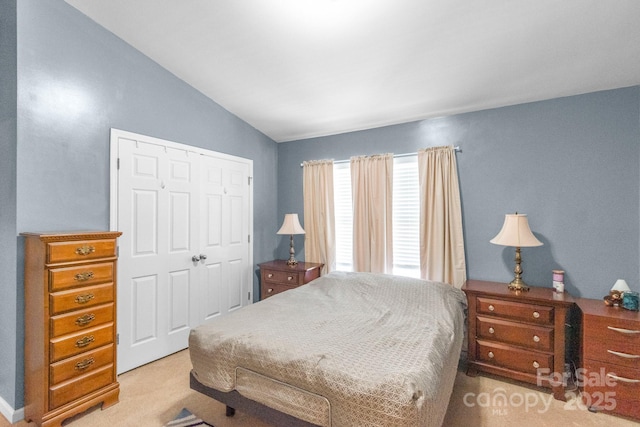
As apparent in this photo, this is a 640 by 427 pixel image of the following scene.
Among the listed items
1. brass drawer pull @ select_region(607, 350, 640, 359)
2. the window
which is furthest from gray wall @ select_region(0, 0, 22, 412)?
brass drawer pull @ select_region(607, 350, 640, 359)

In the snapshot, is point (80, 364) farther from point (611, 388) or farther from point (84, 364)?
point (611, 388)

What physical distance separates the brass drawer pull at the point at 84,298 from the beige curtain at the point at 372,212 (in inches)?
98.3

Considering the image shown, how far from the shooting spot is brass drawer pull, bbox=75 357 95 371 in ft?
6.39

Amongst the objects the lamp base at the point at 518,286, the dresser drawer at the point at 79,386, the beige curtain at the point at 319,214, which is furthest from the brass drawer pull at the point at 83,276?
the lamp base at the point at 518,286

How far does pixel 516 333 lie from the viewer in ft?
7.67

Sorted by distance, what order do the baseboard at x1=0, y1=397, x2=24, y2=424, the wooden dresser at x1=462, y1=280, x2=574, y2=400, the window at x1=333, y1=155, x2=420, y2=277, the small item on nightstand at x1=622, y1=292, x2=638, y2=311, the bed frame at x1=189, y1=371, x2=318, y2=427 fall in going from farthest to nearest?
the window at x1=333, y1=155, x2=420, y2=277 < the wooden dresser at x1=462, y1=280, x2=574, y2=400 < the small item on nightstand at x1=622, y1=292, x2=638, y2=311 < the baseboard at x1=0, y1=397, x2=24, y2=424 < the bed frame at x1=189, y1=371, x2=318, y2=427

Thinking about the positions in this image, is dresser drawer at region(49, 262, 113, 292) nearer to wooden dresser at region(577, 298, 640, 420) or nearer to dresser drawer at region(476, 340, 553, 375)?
dresser drawer at region(476, 340, 553, 375)

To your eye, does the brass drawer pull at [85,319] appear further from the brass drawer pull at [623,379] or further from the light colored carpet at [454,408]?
the brass drawer pull at [623,379]

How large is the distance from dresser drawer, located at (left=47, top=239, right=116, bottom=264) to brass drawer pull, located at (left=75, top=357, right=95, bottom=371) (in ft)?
2.29

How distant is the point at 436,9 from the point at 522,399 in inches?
111

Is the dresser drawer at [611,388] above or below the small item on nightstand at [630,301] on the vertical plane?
below

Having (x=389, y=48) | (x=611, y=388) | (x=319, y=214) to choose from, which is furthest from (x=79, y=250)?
(x=611, y=388)

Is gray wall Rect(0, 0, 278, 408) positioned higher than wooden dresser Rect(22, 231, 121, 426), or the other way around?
gray wall Rect(0, 0, 278, 408)

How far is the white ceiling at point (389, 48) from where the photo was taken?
5.98 feet
